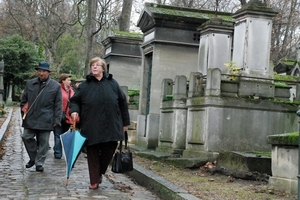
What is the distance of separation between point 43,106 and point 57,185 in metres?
1.81

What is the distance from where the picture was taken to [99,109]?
7.30 m

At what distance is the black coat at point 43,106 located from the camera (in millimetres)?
8859

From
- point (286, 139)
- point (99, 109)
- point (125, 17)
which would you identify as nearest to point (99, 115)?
point (99, 109)

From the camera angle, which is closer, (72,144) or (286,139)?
(286,139)

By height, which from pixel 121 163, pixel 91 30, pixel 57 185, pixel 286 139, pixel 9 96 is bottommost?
pixel 57 185

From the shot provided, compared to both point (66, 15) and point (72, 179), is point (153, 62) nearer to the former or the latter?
point (72, 179)

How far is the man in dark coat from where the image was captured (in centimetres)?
888

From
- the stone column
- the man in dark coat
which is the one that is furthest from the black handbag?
the stone column

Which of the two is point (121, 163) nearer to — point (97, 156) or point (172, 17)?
point (97, 156)

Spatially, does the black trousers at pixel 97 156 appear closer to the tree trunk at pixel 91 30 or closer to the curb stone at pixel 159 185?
the curb stone at pixel 159 185

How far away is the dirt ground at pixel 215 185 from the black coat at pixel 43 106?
210cm

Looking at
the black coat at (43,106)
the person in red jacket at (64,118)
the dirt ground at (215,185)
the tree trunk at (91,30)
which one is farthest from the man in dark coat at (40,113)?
the tree trunk at (91,30)

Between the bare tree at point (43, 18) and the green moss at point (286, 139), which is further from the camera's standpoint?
the bare tree at point (43, 18)

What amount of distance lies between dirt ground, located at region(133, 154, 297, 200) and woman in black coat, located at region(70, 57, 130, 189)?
1.23m
